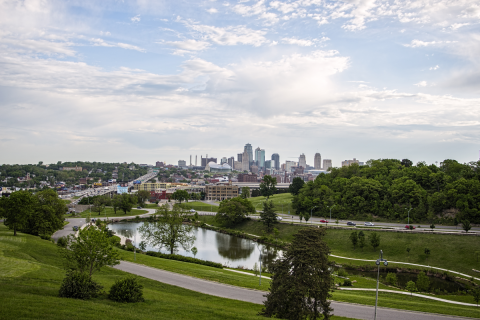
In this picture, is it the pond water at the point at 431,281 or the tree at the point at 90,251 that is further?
the pond water at the point at 431,281

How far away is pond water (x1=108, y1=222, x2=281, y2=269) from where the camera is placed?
1663 inches

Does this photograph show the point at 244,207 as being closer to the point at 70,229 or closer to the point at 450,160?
the point at 70,229

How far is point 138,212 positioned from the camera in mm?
85375

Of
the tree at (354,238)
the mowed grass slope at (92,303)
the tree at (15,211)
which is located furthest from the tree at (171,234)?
the tree at (354,238)

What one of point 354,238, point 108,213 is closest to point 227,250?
point 354,238

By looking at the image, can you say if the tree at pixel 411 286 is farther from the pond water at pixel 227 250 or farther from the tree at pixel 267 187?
the tree at pixel 267 187

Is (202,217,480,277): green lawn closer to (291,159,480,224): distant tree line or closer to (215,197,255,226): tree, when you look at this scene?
(291,159,480,224): distant tree line

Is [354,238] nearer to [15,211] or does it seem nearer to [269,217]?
[269,217]

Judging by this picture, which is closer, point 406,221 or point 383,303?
point 383,303

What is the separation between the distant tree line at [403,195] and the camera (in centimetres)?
5441

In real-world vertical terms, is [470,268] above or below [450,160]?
below

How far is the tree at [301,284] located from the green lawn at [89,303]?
1.21m

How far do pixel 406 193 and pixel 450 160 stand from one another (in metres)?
20.0

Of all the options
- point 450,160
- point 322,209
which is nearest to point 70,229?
point 322,209
